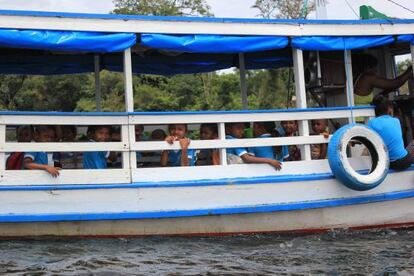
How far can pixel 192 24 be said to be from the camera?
5785mm

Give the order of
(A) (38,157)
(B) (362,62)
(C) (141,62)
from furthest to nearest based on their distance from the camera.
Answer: (C) (141,62) < (B) (362,62) < (A) (38,157)

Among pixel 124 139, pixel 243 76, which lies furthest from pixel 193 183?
pixel 243 76

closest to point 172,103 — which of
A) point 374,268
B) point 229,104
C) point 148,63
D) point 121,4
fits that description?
point 229,104

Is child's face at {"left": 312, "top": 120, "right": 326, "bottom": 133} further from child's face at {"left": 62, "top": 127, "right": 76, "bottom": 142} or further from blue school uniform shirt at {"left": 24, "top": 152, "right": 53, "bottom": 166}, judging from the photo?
blue school uniform shirt at {"left": 24, "top": 152, "right": 53, "bottom": 166}

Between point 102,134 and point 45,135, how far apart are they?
1.94 ft

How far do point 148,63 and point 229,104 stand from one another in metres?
20.1

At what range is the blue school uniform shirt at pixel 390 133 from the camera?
614 centimetres

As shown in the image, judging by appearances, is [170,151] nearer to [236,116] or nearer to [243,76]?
[236,116]

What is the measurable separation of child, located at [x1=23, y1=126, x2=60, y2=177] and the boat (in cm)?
8

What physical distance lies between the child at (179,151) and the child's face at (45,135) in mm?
1224

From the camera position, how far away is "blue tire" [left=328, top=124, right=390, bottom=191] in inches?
227

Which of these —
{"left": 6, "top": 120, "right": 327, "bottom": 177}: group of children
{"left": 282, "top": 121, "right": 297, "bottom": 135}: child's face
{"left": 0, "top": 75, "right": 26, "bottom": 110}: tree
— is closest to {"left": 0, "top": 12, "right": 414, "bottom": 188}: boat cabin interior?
{"left": 6, "top": 120, "right": 327, "bottom": 177}: group of children

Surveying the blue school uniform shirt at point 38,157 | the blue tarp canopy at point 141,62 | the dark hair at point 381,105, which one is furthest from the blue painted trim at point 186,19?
the blue tarp canopy at point 141,62

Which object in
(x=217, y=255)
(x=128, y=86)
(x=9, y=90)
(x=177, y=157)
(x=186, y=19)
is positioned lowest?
(x=217, y=255)
